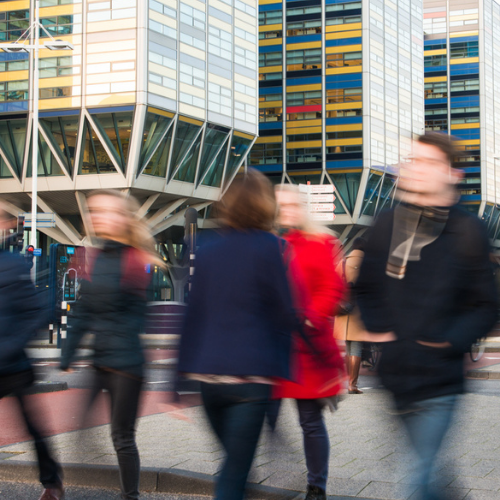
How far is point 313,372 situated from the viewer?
4023 mm

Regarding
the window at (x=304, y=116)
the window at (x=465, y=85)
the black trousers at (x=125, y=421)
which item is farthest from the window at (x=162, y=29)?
the window at (x=465, y=85)

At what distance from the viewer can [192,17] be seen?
39.5 meters

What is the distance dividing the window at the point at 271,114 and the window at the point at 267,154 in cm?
210

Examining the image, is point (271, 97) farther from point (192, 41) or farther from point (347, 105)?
point (192, 41)

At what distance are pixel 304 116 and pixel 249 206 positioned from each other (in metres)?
58.0

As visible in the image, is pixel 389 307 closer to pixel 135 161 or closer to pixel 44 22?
pixel 135 161

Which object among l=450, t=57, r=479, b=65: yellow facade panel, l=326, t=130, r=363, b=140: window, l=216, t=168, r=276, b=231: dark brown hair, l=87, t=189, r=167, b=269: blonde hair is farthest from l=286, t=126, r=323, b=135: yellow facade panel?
l=216, t=168, r=276, b=231: dark brown hair

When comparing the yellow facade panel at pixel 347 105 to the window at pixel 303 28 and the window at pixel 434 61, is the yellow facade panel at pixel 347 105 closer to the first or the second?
the window at pixel 303 28

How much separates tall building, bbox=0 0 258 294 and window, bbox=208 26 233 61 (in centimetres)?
8

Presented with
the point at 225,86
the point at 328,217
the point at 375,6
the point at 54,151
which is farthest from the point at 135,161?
the point at 375,6

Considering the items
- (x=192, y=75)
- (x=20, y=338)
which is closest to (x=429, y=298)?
(x=20, y=338)

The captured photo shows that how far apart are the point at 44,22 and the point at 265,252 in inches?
1516

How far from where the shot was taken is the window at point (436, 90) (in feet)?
266

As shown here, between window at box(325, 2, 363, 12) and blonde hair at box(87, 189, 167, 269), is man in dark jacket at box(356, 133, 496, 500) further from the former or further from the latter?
window at box(325, 2, 363, 12)
